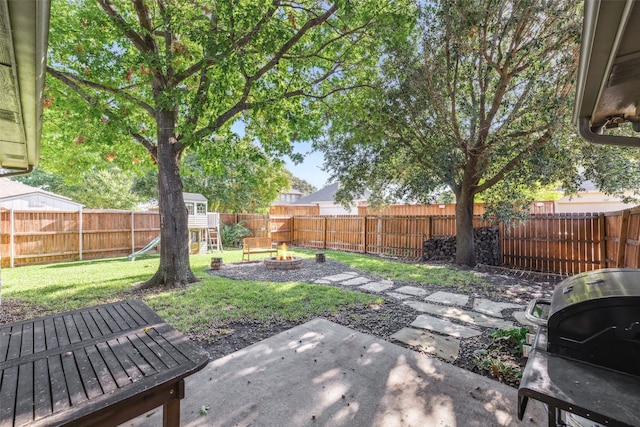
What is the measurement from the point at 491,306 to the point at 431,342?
198 cm

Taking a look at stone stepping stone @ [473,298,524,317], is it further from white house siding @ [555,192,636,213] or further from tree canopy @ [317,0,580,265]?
white house siding @ [555,192,636,213]

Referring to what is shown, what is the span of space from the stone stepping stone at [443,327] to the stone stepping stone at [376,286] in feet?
5.32

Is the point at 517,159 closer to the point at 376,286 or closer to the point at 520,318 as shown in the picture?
the point at 520,318

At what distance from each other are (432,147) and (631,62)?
6030mm

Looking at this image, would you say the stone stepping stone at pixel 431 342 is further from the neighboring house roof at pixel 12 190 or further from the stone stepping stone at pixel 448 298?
the neighboring house roof at pixel 12 190

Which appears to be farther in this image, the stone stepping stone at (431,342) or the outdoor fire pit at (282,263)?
the outdoor fire pit at (282,263)

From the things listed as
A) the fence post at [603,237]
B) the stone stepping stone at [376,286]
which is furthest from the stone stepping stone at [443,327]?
the fence post at [603,237]

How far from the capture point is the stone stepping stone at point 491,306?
4.22 m

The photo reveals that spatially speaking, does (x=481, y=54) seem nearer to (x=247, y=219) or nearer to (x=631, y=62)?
(x=631, y=62)

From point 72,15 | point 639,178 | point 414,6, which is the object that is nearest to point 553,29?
point 414,6

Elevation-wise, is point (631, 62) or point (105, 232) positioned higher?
point (631, 62)

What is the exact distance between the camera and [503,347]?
3.05 m

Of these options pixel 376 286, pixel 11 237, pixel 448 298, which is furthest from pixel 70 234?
pixel 448 298

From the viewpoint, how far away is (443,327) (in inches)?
144
